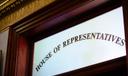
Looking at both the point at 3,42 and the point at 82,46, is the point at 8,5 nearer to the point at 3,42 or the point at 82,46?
the point at 3,42

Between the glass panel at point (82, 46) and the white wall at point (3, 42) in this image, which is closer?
the glass panel at point (82, 46)

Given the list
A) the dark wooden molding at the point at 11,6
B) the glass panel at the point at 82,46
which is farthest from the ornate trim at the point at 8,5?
the glass panel at the point at 82,46

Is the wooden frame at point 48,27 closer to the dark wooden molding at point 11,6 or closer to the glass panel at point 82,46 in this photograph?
the glass panel at point 82,46

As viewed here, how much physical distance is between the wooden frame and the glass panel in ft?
0.17

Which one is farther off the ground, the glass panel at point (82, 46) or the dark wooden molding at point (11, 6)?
the dark wooden molding at point (11, 6)

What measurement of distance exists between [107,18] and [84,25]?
25 centimetres

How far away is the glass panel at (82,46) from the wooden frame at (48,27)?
5 cm

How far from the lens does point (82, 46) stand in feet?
8.72

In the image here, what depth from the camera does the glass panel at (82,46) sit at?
244cm

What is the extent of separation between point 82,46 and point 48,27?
0.46m

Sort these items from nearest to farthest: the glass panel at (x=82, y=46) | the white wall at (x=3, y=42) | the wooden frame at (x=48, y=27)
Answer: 1. the glass panel at (x=82, y=46)
2. the wooden frame at (x=48, y=27)
3. the white wall at (x=3, y=42)

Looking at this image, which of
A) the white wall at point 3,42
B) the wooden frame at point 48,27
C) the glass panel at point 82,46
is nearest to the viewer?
the glass panel at point 82,46

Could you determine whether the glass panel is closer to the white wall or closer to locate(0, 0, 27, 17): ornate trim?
the white wall

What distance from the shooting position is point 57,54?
284 centimetres
